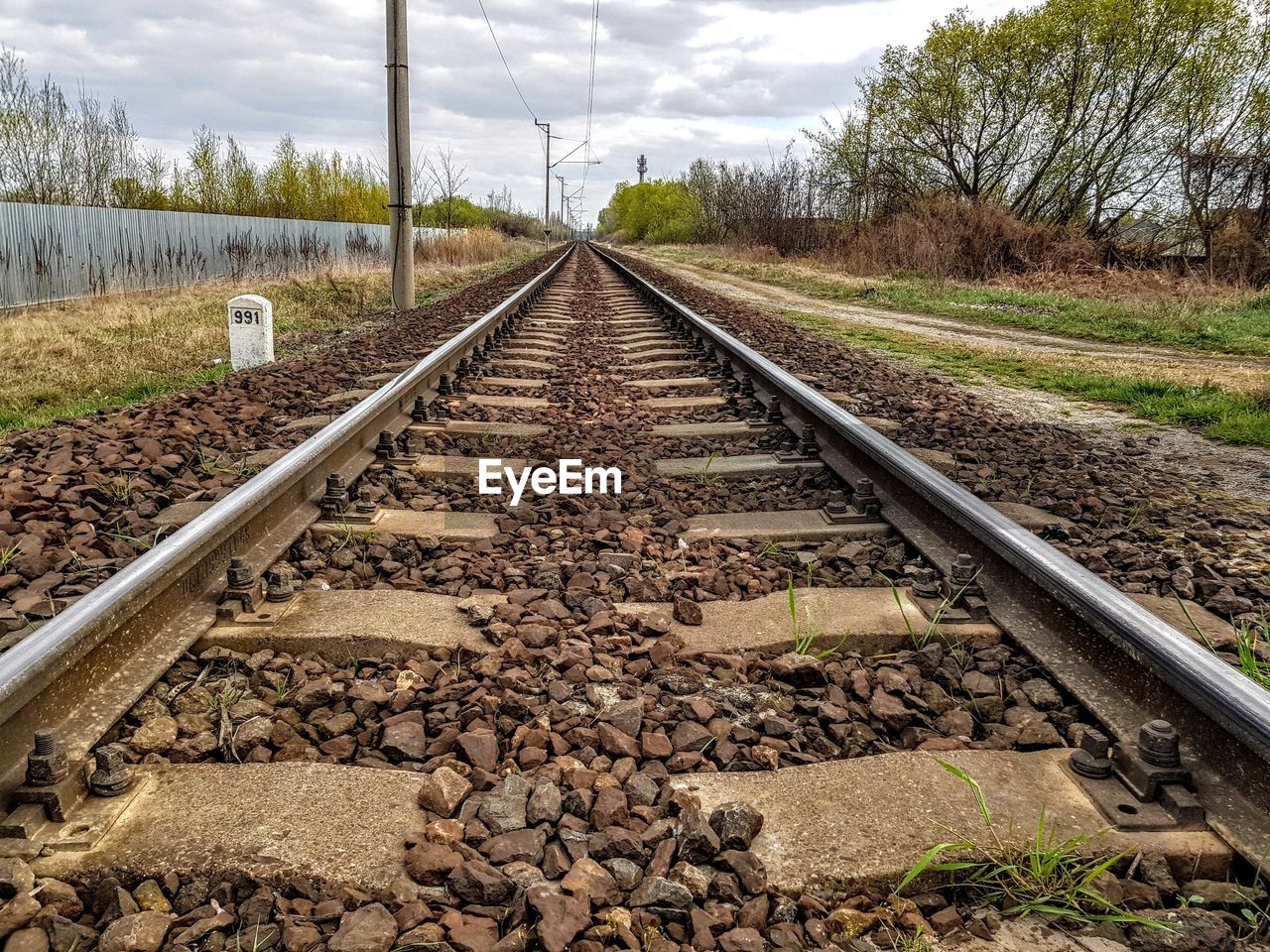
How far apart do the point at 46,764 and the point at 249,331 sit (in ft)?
19.8

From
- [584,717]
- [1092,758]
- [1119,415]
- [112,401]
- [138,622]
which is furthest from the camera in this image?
[112,401]

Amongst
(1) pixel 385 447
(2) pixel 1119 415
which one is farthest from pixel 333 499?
(2) pixel 1119 415

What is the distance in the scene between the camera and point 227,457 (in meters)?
4.07

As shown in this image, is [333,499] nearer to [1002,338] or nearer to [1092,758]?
[1092,758]

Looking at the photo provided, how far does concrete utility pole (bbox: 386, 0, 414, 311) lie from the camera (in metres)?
11.5

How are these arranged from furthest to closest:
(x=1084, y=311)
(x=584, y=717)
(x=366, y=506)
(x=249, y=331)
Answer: (x=1084, y=311)
(x=249, y=331)
(x=366, y=506)
(x=584, y=717)

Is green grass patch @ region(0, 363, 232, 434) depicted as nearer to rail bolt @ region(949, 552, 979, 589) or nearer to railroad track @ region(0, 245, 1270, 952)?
railroad track @ region(0, 245, 1270, 952)

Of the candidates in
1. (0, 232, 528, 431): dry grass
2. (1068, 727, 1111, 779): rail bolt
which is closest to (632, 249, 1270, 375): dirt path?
(0, 232, 528, 431): dry grass

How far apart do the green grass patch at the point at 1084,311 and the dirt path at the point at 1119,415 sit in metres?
0.56

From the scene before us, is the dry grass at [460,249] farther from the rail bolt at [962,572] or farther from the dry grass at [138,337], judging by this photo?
the rail bolt at [962,572]

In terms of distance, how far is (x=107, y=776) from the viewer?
167 cm

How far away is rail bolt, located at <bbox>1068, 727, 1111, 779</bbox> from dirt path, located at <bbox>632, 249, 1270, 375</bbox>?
22.5ft

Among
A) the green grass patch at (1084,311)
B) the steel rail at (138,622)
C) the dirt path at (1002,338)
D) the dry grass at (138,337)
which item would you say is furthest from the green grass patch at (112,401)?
the green grass patch at (1084,311)

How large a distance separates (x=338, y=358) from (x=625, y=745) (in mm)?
5899
